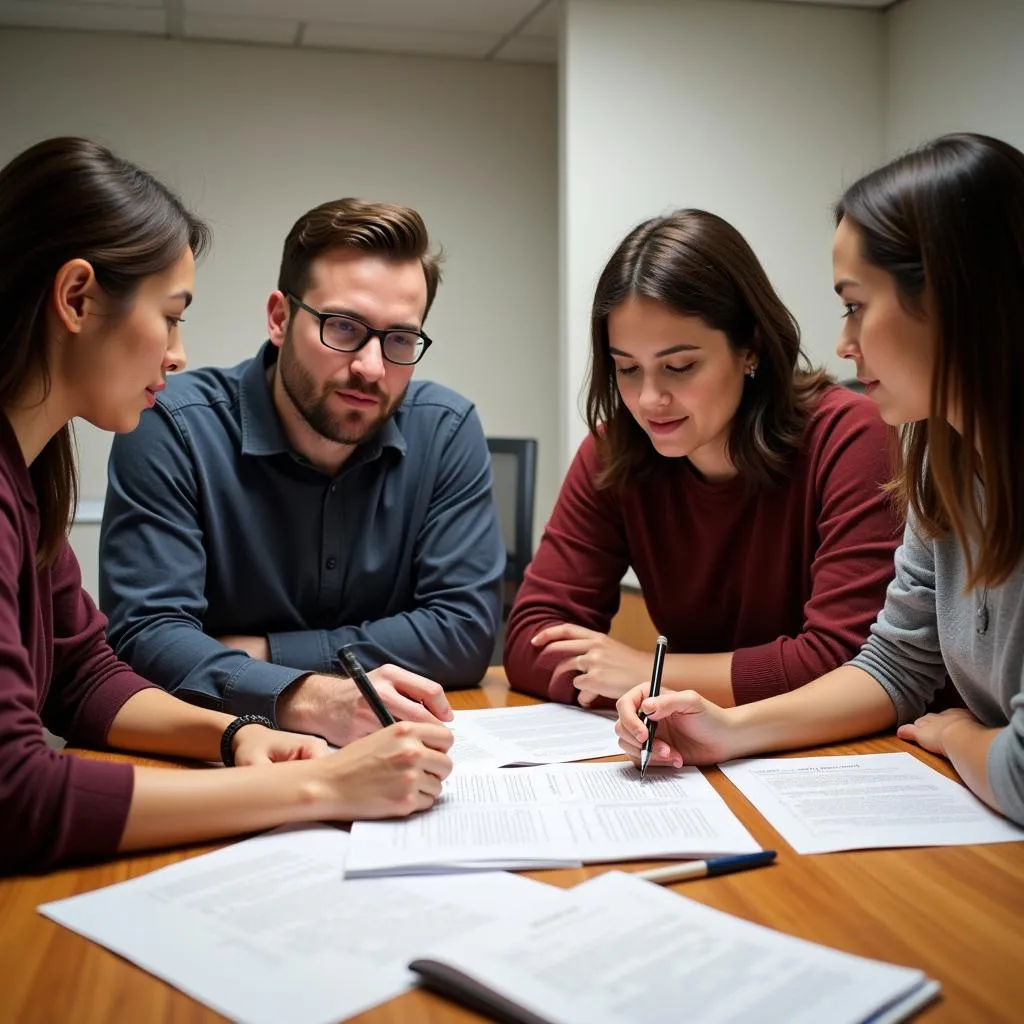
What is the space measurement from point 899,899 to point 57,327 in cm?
102

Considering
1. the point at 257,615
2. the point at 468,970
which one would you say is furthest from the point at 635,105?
the point at 468,970

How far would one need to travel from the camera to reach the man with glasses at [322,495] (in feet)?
5.70

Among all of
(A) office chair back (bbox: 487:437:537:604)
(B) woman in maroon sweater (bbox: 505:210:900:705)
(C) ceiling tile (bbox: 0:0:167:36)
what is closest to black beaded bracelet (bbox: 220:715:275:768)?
(B) woman in maroon sweater (bbox: 505:210:900:705)

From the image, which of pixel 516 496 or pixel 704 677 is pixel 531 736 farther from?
pixel 516 496

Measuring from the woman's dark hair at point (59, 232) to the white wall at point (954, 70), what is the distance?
3.03m

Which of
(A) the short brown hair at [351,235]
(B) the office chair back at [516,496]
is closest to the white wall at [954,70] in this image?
(B) the office chair back at [516,496]

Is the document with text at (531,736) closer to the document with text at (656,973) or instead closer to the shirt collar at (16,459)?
the document with text at (656,973)

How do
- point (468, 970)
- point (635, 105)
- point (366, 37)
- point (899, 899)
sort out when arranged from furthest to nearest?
point (366, 37) → point (635, 105) → point (899, 899) → point (468, 970)

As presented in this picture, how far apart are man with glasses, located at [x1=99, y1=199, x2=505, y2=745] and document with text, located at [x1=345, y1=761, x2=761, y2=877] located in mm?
569

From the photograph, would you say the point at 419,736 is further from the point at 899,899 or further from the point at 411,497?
the point at 411,497

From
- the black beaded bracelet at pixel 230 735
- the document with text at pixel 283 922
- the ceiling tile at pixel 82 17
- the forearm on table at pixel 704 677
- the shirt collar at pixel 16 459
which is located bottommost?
the document with text at pixel 283 922

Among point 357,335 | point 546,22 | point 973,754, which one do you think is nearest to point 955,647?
point 973,754

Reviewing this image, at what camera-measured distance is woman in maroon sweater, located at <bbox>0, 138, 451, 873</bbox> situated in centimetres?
101

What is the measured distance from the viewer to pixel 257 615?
6.07 feet
